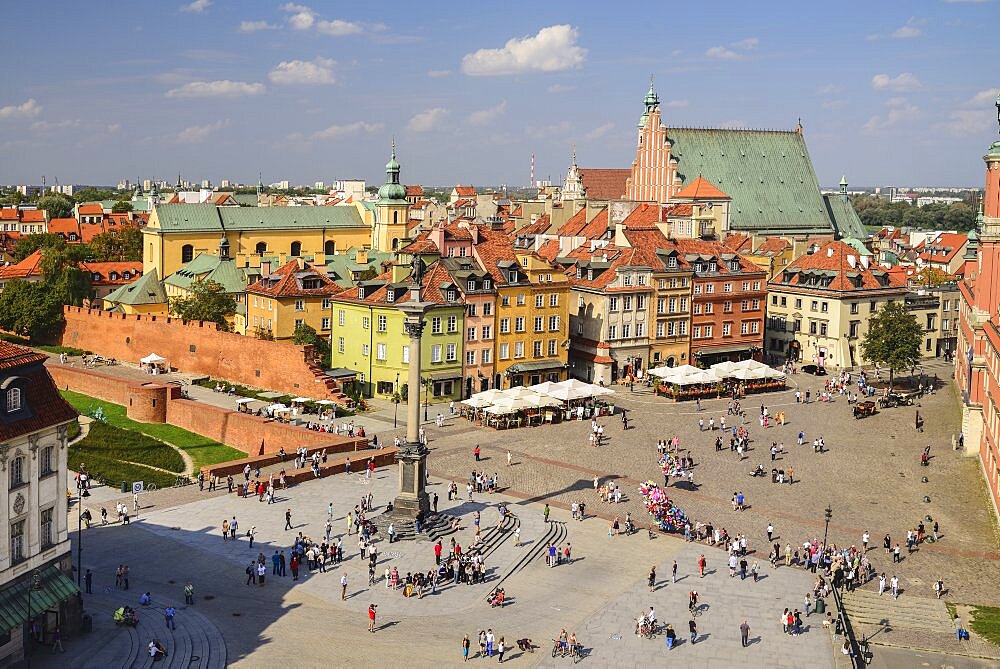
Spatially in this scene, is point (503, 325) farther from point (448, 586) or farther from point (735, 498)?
point (448, 586)

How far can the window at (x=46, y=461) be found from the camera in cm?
3403

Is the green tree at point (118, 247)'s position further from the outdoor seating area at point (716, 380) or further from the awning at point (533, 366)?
the outdoor seating area at point (716, 380)

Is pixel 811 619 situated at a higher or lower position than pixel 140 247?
lower

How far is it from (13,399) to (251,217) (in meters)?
84.0

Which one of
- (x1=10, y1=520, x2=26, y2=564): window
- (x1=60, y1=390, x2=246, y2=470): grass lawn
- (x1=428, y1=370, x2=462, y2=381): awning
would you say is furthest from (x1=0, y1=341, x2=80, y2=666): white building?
(x1=428, y1=370, x2=462, y2=381): awning

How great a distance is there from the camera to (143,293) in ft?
311

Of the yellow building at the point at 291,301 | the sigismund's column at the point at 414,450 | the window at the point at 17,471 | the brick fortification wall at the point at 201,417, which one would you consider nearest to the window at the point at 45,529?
the window at the point at 17,471

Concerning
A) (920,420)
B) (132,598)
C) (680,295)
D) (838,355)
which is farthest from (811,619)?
(838,355)

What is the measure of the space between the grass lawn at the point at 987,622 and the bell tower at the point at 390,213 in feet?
259

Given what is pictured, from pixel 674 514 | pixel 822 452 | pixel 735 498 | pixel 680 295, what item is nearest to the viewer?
pixel 674 514

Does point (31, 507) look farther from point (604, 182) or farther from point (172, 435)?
point (604, 182)

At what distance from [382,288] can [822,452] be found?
28.9 meters

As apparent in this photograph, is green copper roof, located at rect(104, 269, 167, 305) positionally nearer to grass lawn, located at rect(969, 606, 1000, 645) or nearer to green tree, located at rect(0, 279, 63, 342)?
green tree, located at rect(0, 279, 63, 342)

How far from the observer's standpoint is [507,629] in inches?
1439
